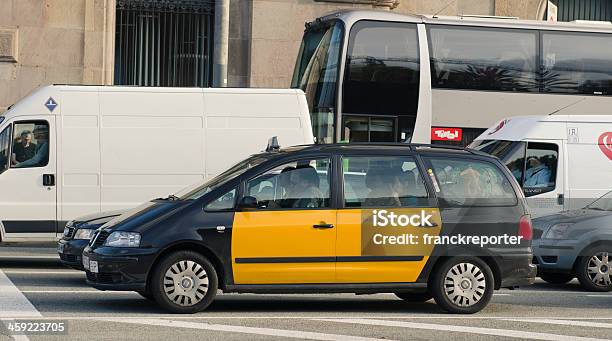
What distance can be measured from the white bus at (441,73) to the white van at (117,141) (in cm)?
330

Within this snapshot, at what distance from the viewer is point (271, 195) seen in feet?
38.3

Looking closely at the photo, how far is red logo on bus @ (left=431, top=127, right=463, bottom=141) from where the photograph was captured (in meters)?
21.2

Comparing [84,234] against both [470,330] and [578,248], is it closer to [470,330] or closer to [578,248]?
[470,330]

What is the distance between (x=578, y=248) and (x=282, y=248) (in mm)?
4933

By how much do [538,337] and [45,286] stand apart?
5.77 metres

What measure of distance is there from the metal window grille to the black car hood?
54.6 feet

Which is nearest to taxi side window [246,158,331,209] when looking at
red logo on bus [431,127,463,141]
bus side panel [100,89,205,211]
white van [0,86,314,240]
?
white van [0,86,314,240]

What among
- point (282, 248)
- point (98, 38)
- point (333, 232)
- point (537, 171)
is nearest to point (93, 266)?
point (282, 248)

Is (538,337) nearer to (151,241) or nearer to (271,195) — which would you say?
(271,195)

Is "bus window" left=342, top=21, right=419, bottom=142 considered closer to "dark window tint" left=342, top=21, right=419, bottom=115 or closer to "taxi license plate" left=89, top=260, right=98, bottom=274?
"dark window tint" left=342, top=21, right=419, bottom=115

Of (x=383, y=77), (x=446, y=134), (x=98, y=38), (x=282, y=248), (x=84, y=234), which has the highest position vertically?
(x=98, y=38)

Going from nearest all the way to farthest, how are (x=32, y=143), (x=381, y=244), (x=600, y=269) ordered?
(x=381, y=244)
(x=600, y=269)
(x=32, y=143)

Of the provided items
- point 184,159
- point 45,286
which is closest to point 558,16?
point 184,159

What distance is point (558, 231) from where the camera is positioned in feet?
49.7
